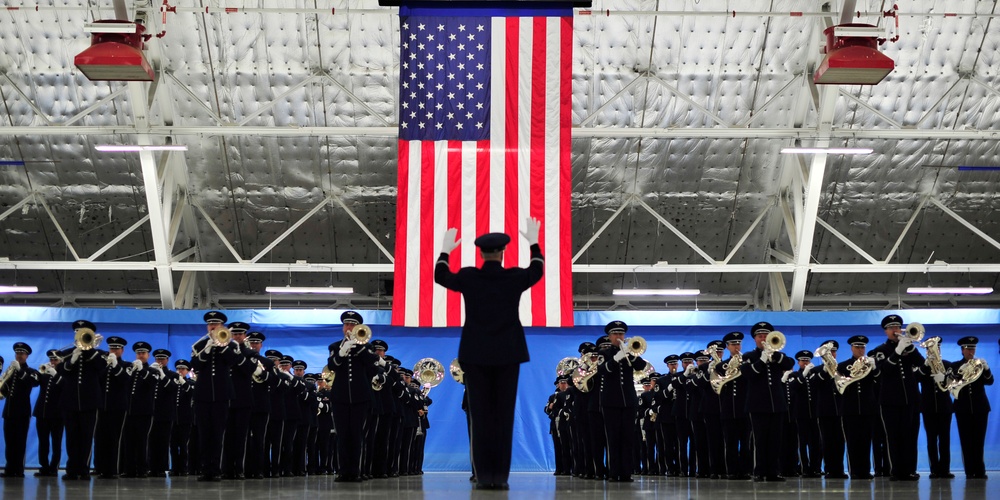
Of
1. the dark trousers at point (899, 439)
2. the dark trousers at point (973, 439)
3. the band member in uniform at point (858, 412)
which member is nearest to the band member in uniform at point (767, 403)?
the dark trousers at point (899, 439)

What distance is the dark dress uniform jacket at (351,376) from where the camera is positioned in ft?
32.4

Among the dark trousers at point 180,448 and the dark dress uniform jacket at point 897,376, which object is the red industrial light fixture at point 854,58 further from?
the dark trousers at point 180,448

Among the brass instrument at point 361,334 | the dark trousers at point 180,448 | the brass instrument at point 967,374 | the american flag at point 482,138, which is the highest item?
the american flag at point 482,138

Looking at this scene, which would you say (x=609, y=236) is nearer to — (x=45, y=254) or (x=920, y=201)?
(x=920, y=201)

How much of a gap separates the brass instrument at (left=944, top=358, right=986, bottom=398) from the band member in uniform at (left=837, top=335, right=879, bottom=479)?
44.8 inches

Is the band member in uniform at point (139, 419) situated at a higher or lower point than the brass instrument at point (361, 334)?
lower

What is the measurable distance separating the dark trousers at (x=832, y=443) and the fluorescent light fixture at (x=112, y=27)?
8.73 m

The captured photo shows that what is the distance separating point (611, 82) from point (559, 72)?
5.62 metres

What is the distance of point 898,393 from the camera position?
10547 millimetres

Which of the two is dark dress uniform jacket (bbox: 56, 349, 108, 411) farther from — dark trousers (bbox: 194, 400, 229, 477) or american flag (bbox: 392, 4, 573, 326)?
american flag (bbox: 392, 4, 573, 326)

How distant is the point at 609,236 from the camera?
19.7m

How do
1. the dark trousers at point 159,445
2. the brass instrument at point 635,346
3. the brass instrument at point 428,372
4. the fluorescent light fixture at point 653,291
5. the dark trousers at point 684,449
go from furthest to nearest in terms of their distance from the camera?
the fluorescent light fixture at point 653,291 → the brass instrument at point 428,372 → the dark trousers at point 684,449 → the dark trousers at point 159,445 → the brass instrument at point 635,346

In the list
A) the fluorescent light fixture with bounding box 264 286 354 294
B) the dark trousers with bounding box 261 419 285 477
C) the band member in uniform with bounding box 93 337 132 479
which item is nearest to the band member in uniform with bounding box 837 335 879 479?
the dark trousers with bounding box 261 419 285 477

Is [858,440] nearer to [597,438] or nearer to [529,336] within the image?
[597,438]
